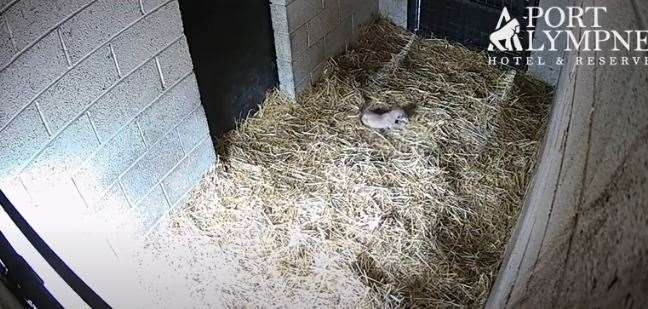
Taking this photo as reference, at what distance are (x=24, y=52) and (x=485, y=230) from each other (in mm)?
2017

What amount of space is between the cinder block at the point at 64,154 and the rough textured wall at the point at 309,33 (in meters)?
1.30

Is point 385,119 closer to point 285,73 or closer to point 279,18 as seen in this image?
point 285,73

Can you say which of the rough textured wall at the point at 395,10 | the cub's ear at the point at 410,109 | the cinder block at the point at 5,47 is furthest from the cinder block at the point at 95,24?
the rough textured wall at the point at 395,10

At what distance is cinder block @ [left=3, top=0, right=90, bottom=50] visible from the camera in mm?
1871

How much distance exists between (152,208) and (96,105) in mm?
672

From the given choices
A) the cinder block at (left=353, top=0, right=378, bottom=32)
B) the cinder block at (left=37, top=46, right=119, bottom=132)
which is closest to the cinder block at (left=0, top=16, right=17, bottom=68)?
the cinder block at (left=37, top=46, right=119, bottom=132)

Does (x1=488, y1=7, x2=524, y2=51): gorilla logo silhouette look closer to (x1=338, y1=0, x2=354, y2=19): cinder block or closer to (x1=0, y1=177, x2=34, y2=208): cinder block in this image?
(x1=338, y1=0, x2=354, y2=19): cinder block

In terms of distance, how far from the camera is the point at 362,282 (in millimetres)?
2521

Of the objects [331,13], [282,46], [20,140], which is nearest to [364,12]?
[331,13]

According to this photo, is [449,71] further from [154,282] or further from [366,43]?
[154,282]

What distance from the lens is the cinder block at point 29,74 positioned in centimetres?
192

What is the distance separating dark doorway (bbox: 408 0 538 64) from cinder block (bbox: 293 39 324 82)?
0.82m

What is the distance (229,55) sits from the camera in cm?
308

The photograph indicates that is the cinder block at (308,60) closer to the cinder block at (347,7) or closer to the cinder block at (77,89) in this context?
the cinder block at (347,7)
